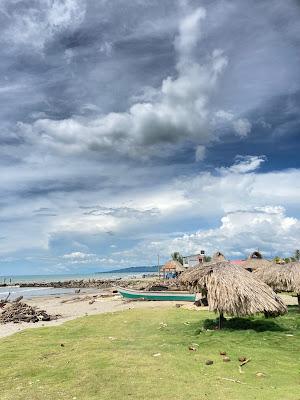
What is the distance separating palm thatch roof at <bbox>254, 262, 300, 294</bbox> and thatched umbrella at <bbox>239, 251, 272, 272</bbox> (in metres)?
19.5

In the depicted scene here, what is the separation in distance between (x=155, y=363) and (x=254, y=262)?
32.1 metres

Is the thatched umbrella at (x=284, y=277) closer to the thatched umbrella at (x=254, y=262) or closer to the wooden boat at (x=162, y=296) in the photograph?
the wooden boat at (x=162, y=296)

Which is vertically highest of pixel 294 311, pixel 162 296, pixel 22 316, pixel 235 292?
pixel 235 292

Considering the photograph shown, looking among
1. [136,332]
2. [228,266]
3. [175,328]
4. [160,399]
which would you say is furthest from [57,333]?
[160,399]

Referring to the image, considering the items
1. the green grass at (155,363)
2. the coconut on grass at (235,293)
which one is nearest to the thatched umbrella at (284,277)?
the green grass at (155,363)

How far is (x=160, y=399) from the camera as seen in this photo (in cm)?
799

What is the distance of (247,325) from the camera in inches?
617

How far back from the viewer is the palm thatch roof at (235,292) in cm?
1451

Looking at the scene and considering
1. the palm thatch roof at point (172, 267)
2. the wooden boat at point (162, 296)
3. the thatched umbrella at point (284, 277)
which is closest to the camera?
the thatched umbrella at point (284, 277)

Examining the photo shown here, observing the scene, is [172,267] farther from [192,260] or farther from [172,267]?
[192,260]

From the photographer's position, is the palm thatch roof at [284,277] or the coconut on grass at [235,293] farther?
the palm thatch roof at [284,277]

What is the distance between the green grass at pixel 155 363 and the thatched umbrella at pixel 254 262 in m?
23.3

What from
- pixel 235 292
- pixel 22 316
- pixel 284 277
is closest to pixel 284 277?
pixel 284 277

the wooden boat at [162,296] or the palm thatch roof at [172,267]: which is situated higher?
the palm thatch roof at [172,267]
